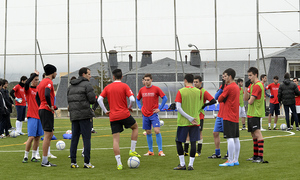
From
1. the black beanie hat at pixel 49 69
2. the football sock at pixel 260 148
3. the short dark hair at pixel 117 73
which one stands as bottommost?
the football sock at pixel 260 148

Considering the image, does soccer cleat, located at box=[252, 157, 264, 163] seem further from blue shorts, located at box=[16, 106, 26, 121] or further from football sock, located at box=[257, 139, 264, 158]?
blue shorts, located at box=[16, 106, 26, 121]

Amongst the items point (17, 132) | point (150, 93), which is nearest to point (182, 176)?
point (150, 93)

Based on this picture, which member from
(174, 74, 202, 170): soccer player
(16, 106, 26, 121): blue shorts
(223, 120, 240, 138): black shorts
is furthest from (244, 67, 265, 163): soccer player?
(16, 106, 26, 121): blue shorts

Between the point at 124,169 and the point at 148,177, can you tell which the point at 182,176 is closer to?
the point at 148,177

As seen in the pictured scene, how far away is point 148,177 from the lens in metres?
8.30

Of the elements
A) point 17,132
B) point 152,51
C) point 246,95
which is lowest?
point 17,132

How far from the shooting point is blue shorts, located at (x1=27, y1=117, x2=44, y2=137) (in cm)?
1070

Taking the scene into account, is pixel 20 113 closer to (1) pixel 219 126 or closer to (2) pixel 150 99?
(2) pixel 150 99

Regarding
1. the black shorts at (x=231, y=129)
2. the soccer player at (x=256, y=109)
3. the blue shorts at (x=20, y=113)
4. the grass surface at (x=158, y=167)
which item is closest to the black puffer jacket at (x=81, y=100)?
the grass surface at (x=158, y=167)

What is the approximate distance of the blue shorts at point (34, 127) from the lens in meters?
10.7

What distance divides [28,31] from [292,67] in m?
24.3

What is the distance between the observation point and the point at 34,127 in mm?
10789

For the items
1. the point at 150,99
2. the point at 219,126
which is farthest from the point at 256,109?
the point at 150,99

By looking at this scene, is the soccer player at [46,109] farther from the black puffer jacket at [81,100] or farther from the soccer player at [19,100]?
the soccer player at [19,100]
